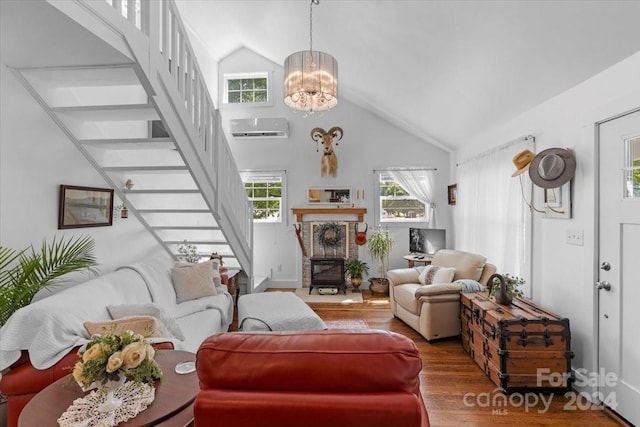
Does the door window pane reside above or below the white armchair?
above

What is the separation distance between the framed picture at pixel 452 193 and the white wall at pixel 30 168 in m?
4.84

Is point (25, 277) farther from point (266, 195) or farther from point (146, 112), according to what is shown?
point (266, 195)

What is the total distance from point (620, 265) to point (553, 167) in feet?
2.71

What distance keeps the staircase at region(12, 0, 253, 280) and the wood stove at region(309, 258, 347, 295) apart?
1.65m

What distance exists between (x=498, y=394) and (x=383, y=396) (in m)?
2.06

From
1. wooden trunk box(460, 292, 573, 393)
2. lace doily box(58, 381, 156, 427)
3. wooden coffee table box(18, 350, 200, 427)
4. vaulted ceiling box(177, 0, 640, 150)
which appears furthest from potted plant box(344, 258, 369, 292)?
lace doily box(58, 381, 156, 427)

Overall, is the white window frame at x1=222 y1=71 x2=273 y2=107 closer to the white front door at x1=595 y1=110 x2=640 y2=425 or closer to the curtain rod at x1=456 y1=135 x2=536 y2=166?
the curtain rod at x1=456 y1=135 x2=536 y2=166

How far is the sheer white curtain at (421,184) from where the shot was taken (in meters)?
5.57

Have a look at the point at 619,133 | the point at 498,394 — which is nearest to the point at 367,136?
the point at 619,133

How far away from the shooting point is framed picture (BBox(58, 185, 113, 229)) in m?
2.68

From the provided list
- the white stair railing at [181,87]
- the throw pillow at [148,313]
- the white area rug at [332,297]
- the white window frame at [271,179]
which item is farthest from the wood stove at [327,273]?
the throw pillow at [148,313]

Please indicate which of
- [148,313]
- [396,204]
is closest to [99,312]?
[148,313]

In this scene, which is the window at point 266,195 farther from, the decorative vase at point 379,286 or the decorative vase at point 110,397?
the decorative vase at point 110,397

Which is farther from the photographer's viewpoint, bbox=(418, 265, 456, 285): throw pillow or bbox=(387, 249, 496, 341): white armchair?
bbox=(418, 265, 456, 285): throw pillow
